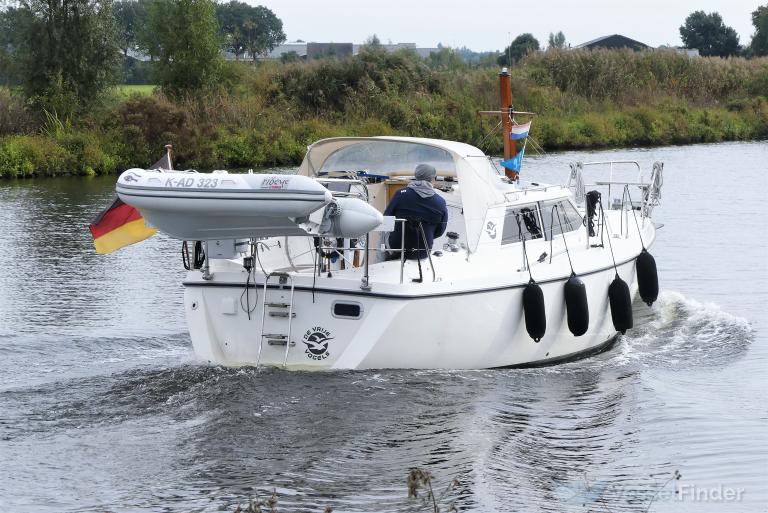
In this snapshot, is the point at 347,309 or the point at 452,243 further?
the point at 452,243

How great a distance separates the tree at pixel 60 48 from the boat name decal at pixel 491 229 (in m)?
28.1

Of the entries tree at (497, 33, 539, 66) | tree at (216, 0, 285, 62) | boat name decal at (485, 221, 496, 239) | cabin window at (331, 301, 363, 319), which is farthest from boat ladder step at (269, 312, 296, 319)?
tree at (216, 0, 285, 62)

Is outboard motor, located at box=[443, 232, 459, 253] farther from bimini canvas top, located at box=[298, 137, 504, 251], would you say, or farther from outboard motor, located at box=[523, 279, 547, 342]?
outboard motor, located at box=[523, 279, 547, 342]

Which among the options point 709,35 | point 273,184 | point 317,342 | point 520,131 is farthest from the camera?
point 709,35

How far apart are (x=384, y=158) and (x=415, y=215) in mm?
1663

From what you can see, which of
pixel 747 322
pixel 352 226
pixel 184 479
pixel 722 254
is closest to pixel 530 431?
pixel 352 226

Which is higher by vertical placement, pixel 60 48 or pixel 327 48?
pixel 327 48

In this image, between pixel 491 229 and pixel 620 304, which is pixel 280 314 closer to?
pixel 491 229

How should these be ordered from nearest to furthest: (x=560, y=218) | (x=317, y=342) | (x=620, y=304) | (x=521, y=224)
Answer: (x=317, y=342), (x=521, y=224), (x=620, y=304), (x=560, y=218)

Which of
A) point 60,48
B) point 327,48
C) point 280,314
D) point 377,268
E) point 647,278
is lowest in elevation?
point 647,278

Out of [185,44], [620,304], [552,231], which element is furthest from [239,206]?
[185,44]

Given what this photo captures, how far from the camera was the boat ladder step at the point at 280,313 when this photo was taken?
1103 centimetres

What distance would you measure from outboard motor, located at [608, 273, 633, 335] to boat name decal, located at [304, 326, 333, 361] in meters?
3.78

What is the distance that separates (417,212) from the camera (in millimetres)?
11398
